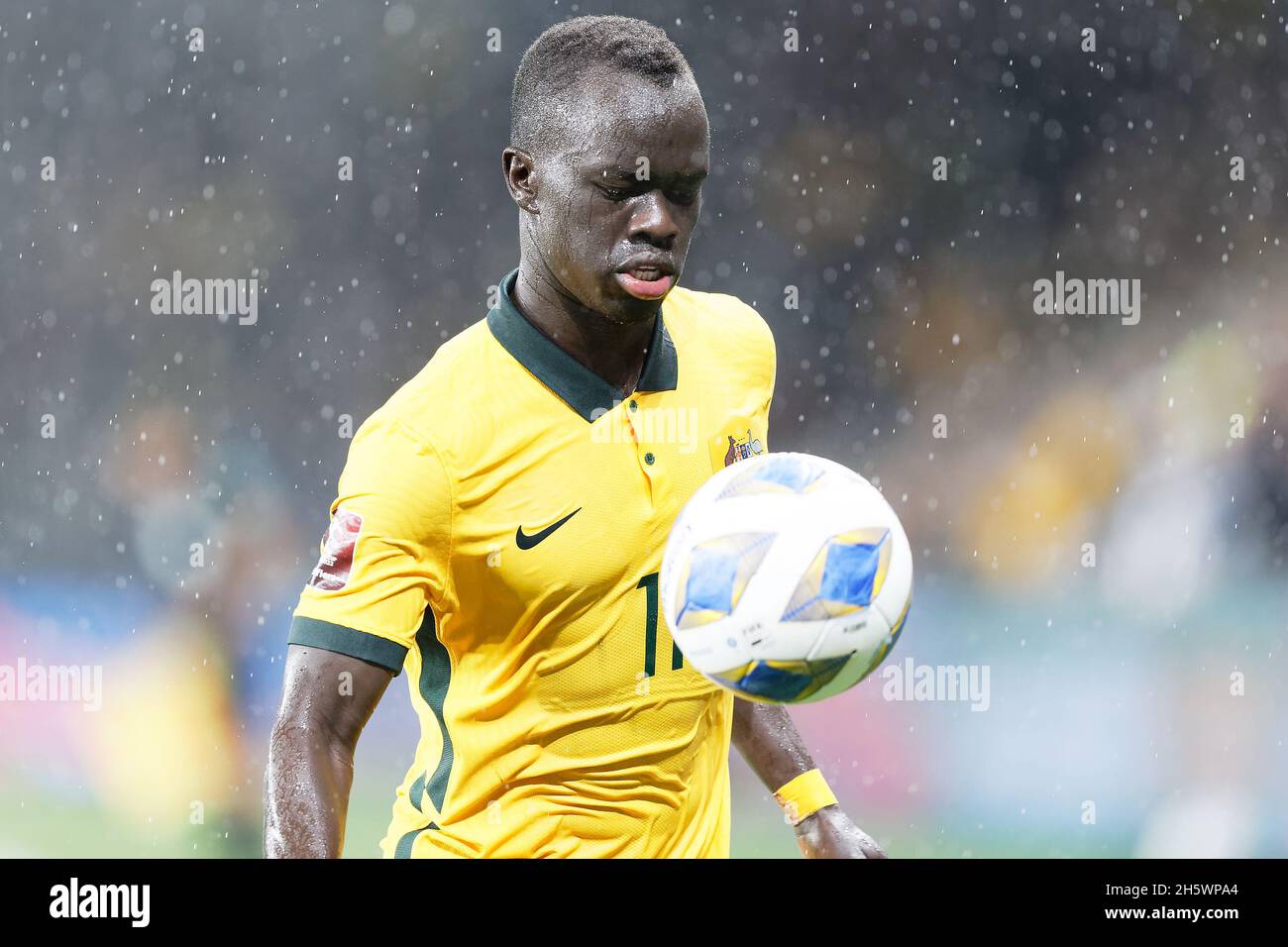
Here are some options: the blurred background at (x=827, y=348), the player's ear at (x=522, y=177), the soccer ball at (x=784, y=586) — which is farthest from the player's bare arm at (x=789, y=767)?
the blurred background at (x=827, y=348)

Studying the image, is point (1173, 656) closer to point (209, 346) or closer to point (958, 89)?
point (958, 89)

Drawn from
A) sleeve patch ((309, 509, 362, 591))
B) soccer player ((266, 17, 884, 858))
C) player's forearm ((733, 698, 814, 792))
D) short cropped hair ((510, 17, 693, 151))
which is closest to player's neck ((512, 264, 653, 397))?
soccer player ((266, 17, 884, 858))

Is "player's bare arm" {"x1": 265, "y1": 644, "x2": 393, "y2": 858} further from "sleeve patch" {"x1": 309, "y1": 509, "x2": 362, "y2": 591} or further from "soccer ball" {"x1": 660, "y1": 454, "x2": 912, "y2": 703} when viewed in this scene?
"soccer ball" {"x1": 660, "y1": 454, "x2": 912, "y2": 703}

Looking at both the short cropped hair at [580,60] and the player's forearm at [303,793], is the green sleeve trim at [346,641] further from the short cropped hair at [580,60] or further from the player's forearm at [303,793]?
the short cropped hair at [580,60]

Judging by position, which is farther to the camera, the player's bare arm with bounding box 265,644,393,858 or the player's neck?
the player's neck

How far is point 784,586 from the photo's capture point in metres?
2.27

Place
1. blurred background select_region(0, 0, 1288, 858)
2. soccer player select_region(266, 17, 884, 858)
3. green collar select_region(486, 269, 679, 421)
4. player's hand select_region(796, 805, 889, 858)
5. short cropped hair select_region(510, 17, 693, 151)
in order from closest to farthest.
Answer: soccer player select_region(266, 17, 884, 858) → short cropped hair select_region(510, 17, 693, 151) → green collar select_region(486, 269, 679, 421) → player's hand select_region(796, 805, 889, 858) → blurred background select_region(0, 0, 1288, 858)

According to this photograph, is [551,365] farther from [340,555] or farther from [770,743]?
[770,743]

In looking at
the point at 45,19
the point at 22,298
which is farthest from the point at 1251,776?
the point at 45,19

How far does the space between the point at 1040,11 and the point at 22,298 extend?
4.75 meters

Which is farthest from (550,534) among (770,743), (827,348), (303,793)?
(827,348)

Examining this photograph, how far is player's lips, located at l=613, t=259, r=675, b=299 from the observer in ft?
8.10

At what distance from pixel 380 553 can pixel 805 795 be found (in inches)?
40.3

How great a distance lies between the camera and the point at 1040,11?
6.73 metres
